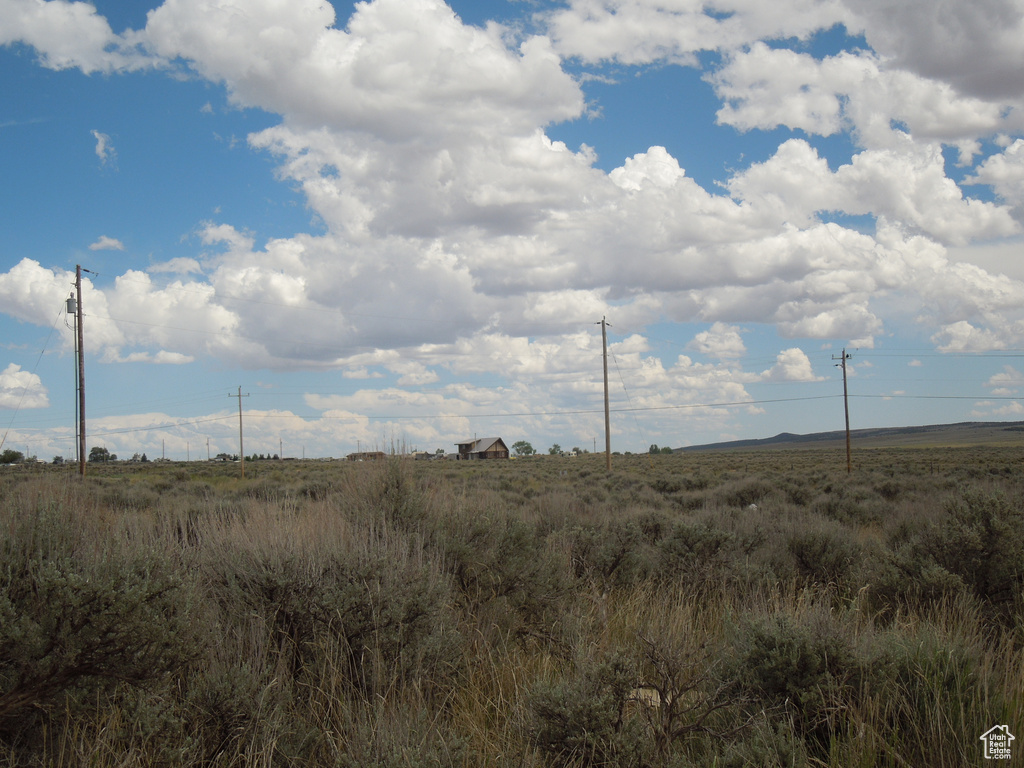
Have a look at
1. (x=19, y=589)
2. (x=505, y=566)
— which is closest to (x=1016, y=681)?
(x=505, y=566)

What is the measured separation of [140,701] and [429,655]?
76.9 inches

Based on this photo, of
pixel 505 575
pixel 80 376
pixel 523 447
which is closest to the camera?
pixel 505 575

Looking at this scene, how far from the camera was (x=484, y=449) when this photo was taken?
347 ft

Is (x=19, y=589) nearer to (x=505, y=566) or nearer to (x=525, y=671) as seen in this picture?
(x=525, y=671)

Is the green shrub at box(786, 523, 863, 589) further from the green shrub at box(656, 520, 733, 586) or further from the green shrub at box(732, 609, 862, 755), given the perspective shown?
the green shrub at box(732, 609, 862, 755)

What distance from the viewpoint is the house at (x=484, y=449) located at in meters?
104

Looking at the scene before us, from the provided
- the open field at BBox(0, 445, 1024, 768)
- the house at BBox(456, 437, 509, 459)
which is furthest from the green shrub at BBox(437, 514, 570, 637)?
the house at BBox(456, 437, 509, 459)

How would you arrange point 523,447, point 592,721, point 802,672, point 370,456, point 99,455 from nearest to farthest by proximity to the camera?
point 592,721 < point 802,672 < point 370,456 < point 99,455 < point 523,447

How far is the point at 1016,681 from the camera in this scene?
461 centimetres

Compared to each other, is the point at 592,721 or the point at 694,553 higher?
the point at 592,721

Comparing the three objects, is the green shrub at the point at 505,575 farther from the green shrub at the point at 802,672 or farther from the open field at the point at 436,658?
the green shrub at the point at 802,672

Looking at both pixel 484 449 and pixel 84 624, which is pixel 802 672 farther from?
pixel 484 449

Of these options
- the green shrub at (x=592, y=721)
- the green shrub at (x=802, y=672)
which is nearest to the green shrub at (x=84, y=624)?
the green shrub at (x=592, y=721)

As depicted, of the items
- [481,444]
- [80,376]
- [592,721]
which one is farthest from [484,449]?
[592,721]
